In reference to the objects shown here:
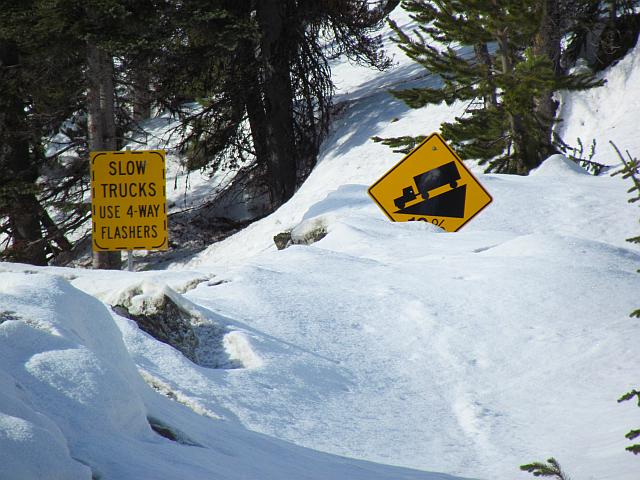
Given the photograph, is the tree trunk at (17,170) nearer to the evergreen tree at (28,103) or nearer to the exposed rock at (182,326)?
the evergreen tree at (28,103)

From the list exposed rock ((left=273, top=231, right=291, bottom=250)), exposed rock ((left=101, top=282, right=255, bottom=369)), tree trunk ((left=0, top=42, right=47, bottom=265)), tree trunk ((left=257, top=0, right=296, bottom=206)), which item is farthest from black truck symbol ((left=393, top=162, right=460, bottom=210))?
tree trunk ((left=0, top=42, right=47, bottom=265))

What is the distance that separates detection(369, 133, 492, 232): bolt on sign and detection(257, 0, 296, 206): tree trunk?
7292 mm

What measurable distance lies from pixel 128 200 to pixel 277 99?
753cm

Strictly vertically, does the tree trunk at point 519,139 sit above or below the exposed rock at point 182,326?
above

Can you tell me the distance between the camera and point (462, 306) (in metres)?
6.97

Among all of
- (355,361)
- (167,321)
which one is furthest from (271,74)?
(355,361)

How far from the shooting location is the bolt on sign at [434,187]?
31.3 ft

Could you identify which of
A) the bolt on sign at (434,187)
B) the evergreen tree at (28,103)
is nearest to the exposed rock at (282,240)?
the bolt on sign at (434,187)

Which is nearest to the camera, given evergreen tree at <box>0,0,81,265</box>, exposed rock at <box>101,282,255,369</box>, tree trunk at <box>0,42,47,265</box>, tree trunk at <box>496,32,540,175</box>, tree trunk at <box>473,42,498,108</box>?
exposed rock at <box>101,282,255,369</box>

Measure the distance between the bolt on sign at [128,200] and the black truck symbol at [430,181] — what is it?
8.23 ft

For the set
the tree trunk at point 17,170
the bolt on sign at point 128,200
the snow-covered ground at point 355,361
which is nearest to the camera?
the snow-covered ground at point 355,361

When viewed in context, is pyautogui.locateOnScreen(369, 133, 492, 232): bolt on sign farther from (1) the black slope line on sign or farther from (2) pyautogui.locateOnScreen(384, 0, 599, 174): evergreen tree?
(2) pyautogui.locateOnScreen(384, 0, 599, 174): evergreen tree

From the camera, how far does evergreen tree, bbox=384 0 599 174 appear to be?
38.8 feet

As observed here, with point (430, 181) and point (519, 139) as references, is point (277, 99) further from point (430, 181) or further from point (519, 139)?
point (430, 181)
